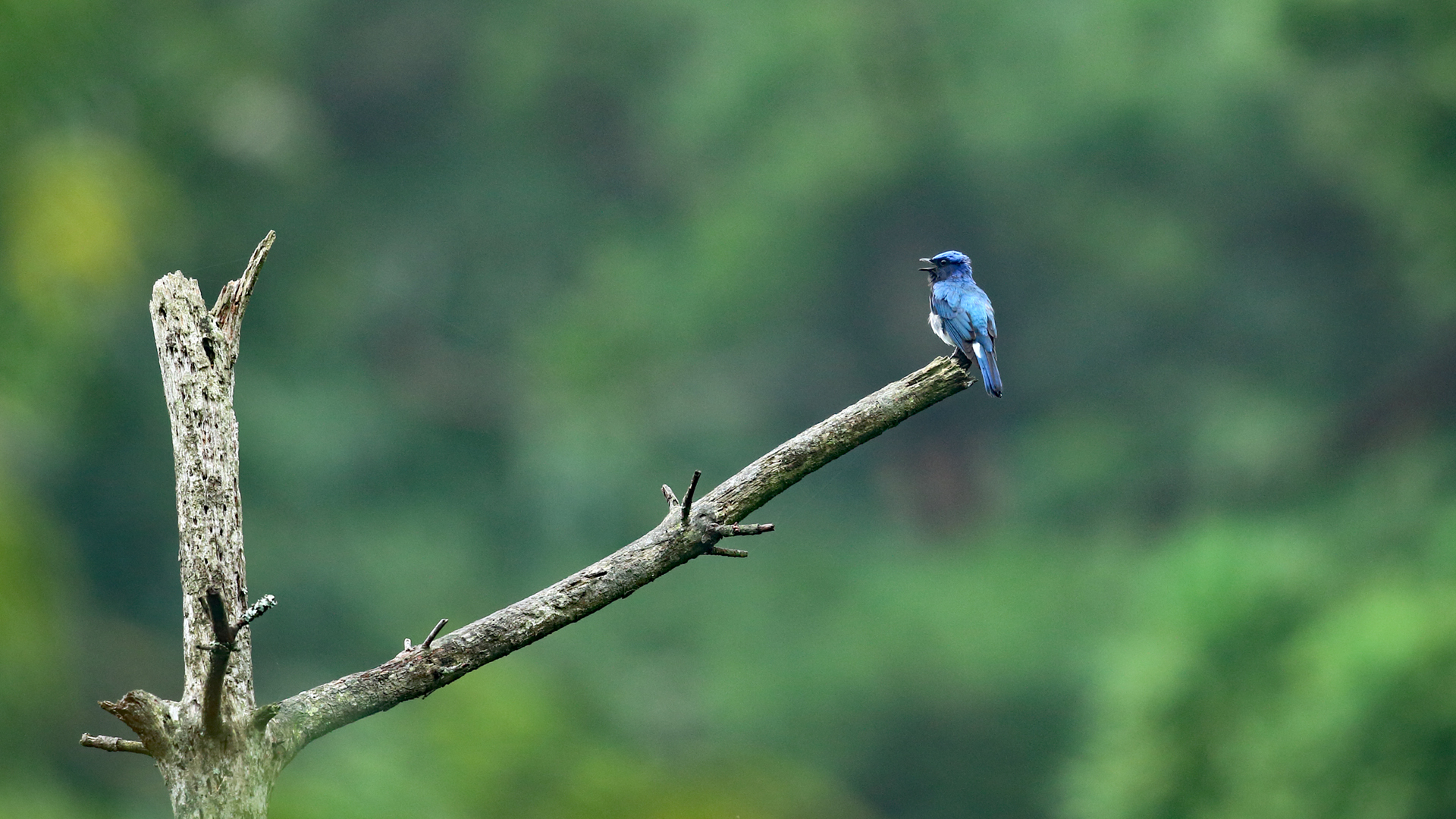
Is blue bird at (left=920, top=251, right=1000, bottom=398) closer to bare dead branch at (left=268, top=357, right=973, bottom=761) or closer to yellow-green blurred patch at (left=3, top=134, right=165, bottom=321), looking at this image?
bare dead branch at (left=268, top=357, right=973, bottom=761)

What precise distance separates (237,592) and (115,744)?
1.21 feet

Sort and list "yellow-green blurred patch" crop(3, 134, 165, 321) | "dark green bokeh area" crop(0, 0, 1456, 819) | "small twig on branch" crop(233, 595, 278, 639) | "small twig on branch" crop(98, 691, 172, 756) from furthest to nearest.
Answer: "dark green bokeh area" crop(0, 0, 1456, 819) → "yellow-green blurred patch" crop(3, 134, 165, 321) → "small twig on branch" crop(98, 691, 172, 756) → "small twig on branch" crop(233, 595, 278, 639)

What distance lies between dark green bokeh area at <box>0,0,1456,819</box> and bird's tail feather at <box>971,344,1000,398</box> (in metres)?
7.63

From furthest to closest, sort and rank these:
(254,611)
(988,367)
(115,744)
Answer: (988,367)
(115,744)
(254,611)

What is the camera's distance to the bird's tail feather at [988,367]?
5949 millimetres

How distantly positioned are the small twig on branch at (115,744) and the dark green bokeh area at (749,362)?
11.0 m

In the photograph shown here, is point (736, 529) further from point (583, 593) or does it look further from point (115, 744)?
point (115, 744)

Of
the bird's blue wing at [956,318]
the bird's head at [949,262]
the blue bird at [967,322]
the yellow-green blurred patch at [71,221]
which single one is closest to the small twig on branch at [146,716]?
the blue bird at [967,322]

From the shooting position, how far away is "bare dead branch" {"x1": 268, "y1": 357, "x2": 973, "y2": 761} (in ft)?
10.7

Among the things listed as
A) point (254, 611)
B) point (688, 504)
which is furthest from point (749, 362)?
point (254, 611)

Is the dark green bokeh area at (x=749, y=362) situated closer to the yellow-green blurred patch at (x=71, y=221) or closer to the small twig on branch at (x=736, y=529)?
the yellow-green blurred patch at (x=71, y=221)

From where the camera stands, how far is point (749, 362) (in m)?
24.9

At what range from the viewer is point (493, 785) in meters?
14.9

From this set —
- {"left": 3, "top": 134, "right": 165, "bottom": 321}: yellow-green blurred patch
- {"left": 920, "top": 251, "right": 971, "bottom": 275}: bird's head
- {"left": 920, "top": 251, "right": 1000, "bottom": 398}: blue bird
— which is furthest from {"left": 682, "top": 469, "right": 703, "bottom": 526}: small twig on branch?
{"left": 3, "top": 134, "right": 165, "bottom": 321}: yellow-green blurred patch
